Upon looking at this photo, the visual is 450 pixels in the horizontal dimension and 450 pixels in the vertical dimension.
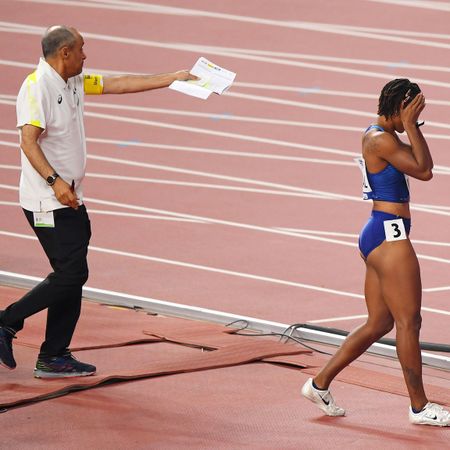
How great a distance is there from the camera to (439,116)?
47.3 ft

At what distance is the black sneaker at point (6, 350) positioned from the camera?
24.9 ft

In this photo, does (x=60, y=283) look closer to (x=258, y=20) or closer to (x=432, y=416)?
(x=432, y=416)

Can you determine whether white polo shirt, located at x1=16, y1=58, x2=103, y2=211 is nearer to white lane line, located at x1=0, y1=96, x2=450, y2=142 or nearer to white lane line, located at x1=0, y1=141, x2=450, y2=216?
white lane line, located at x1=0, y1=141, x2=450, y2=216

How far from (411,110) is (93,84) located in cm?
204

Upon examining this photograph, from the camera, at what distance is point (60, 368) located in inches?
300

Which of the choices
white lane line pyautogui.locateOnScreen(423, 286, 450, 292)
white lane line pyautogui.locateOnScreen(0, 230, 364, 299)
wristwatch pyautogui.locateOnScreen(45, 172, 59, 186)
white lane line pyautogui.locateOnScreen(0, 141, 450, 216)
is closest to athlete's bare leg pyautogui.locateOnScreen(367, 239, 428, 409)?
wristwatch pyautogui.locateOnScreen(45, 172, 59, 186)

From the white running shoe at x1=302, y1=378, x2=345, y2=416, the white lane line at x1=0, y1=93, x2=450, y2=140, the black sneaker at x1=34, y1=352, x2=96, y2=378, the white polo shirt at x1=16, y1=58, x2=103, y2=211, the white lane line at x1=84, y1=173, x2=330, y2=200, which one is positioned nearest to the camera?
the white running shoe at x1=302, y1=378, x2=345, y2=416

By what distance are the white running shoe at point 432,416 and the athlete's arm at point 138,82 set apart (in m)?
2.34

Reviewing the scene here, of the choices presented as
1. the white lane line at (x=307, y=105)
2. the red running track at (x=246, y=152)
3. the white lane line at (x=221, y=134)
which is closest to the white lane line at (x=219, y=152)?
the red running track at (x=246, y=152)

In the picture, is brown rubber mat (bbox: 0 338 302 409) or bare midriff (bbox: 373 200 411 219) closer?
bare midriff (bbox: 373 200 411 219)

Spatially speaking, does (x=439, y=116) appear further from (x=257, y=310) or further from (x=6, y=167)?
(x=257, y=310)

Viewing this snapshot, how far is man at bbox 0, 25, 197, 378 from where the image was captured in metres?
7.42

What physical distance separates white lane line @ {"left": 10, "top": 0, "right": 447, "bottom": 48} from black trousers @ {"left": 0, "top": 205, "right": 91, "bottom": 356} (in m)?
8.92

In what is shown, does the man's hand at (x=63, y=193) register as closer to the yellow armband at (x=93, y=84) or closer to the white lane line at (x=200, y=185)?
the yellow armband at (x=93, y=84)
